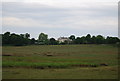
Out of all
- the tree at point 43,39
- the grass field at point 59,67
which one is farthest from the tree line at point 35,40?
the grass field at point 59,67

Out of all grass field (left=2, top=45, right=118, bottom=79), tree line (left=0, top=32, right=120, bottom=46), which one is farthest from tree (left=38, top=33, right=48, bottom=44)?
grass field (left=2, top=45, right=118, bottom=79)

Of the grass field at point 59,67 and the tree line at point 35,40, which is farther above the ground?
the tree line at point 35,40

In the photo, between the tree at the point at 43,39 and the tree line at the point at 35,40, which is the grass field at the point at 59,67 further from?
the tree at the point at 43,39

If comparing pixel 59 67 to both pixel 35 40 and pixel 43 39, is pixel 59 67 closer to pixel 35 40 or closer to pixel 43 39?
pixel 35 40

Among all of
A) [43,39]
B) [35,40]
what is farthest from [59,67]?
[43,39]

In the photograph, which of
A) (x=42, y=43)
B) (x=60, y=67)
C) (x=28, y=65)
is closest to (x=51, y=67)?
(x=60, y=67)

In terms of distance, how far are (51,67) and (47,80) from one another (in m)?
7.91

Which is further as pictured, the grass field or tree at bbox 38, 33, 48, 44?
tree at bbox 38, 33, 48, 44

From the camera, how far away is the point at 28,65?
25.1m

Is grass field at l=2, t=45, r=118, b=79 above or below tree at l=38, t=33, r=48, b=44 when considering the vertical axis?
below

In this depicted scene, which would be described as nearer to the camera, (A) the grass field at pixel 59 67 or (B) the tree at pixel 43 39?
(A) the grass field at pixel 59 67

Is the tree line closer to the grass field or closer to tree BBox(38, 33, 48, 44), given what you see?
tree BBox(38, 33, 48, 44)

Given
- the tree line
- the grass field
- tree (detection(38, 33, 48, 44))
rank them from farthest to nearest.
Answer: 1. tree (detection(38, 33, 48, 44))
2. the tree line
3. the grass field

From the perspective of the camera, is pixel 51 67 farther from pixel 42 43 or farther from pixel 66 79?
pixel 42 43
